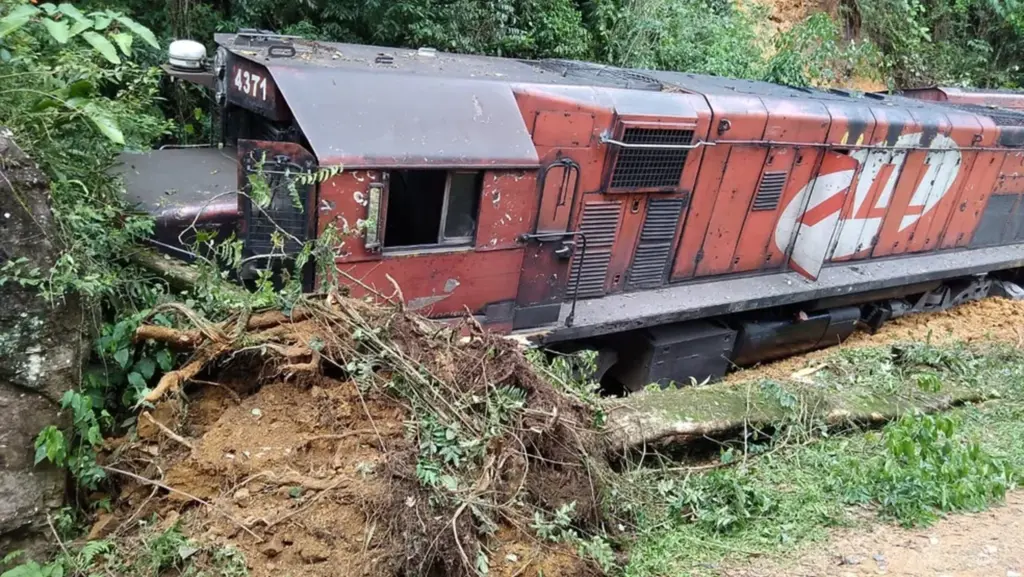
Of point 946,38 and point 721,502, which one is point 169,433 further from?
point 946,38

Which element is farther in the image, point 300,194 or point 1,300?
point 300,194

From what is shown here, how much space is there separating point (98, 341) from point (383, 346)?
1.23 metres

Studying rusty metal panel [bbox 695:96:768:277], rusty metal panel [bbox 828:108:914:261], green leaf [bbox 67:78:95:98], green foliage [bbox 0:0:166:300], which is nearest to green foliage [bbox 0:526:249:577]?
green foliage [bbox 0:0:166:300]

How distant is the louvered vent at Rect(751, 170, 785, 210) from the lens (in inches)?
312

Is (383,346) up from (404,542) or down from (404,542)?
up

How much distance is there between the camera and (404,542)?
3088 mm

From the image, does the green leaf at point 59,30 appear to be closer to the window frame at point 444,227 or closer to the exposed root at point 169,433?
the exposed root at point 169,433

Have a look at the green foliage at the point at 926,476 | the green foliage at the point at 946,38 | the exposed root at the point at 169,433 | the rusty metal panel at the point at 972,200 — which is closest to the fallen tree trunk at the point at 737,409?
the green foliage at the point at 926,476

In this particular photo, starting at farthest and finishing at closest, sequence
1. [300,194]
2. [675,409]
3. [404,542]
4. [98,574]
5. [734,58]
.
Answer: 1. [734,58]
2. [675,409]
3. [300,194]
4. [404,542]
5. [98,574]

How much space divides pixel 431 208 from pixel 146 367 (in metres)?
2.46

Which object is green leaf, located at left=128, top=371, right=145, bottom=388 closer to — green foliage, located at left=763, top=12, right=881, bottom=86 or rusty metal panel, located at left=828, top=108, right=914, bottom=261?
rusty metal panel, located at left=828, top=108, right=914, bottom=261

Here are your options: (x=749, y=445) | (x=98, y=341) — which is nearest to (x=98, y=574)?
(x=98, y=341)

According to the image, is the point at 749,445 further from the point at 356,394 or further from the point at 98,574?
the point at 98,574

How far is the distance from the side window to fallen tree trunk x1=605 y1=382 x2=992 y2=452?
1.69 meters
